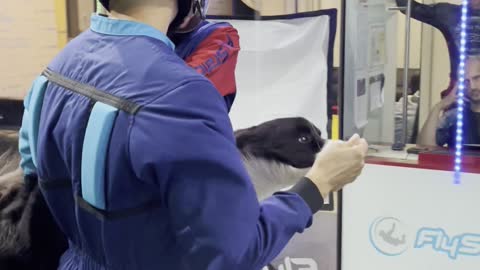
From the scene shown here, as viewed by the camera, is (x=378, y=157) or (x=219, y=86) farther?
(x=378, y=157)

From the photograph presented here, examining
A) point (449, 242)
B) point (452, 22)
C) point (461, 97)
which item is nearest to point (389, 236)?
point (449, 242)

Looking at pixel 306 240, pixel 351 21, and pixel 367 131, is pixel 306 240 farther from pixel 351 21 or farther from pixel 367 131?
pixel 351 21

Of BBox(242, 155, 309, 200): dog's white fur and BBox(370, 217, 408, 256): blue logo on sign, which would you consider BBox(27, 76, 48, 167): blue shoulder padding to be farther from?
BBox(370, 217, 408, 256): blue logo on sign

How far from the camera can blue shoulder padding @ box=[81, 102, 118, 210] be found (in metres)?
0.89

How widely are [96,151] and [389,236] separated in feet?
4.71

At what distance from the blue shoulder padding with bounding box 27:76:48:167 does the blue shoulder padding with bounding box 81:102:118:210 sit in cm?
18

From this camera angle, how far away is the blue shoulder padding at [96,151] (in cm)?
89

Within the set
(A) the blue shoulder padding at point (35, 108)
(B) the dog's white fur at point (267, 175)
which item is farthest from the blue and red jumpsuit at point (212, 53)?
(B) the dog's white fur at point (267, 175)

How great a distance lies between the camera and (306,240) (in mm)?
2359

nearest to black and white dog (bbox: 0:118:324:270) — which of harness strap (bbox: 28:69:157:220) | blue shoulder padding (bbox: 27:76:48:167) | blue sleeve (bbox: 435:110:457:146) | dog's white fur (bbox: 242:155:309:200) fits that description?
dog's white fur (bbox: 242:155:309:200)

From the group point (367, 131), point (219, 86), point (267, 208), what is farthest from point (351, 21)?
point (267, 208)

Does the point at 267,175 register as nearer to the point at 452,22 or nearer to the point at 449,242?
the point at 449,242

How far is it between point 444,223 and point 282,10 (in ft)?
2.91

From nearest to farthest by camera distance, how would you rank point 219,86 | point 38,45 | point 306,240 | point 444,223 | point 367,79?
point 219,86
point 444,223
point 367,79
point 306,240
point 38,45
